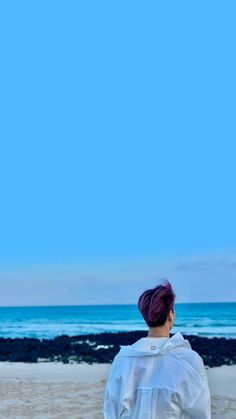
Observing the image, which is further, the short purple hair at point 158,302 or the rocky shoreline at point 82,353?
the rocky shoreline at point 82,353

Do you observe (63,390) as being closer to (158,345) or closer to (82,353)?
(82,353)

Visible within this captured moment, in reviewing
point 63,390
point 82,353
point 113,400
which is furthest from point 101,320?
point 113,400

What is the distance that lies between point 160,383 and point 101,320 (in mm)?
51880

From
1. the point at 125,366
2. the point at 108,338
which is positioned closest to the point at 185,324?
the point at 108,338

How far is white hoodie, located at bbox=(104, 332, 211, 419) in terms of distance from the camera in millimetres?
2469

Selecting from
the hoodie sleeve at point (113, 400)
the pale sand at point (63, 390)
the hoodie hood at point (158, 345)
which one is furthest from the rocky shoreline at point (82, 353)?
the hoodie hood at point (158, 345)

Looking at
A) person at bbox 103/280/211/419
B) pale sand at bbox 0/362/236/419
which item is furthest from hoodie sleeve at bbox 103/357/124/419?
pale sand at bbox 0/362/236/419

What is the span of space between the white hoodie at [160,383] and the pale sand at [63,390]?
7.14 metres

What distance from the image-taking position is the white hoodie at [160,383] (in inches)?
97.2

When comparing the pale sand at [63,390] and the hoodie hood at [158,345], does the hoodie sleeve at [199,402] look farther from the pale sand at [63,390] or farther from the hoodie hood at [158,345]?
the pale sand at [63,390]

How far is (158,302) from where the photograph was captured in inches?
98.0

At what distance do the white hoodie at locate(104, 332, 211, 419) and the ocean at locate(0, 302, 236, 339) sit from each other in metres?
35.3

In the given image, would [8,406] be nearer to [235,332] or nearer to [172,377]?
[172,377]

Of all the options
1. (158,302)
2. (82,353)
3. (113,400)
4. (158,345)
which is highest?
(82,353)
